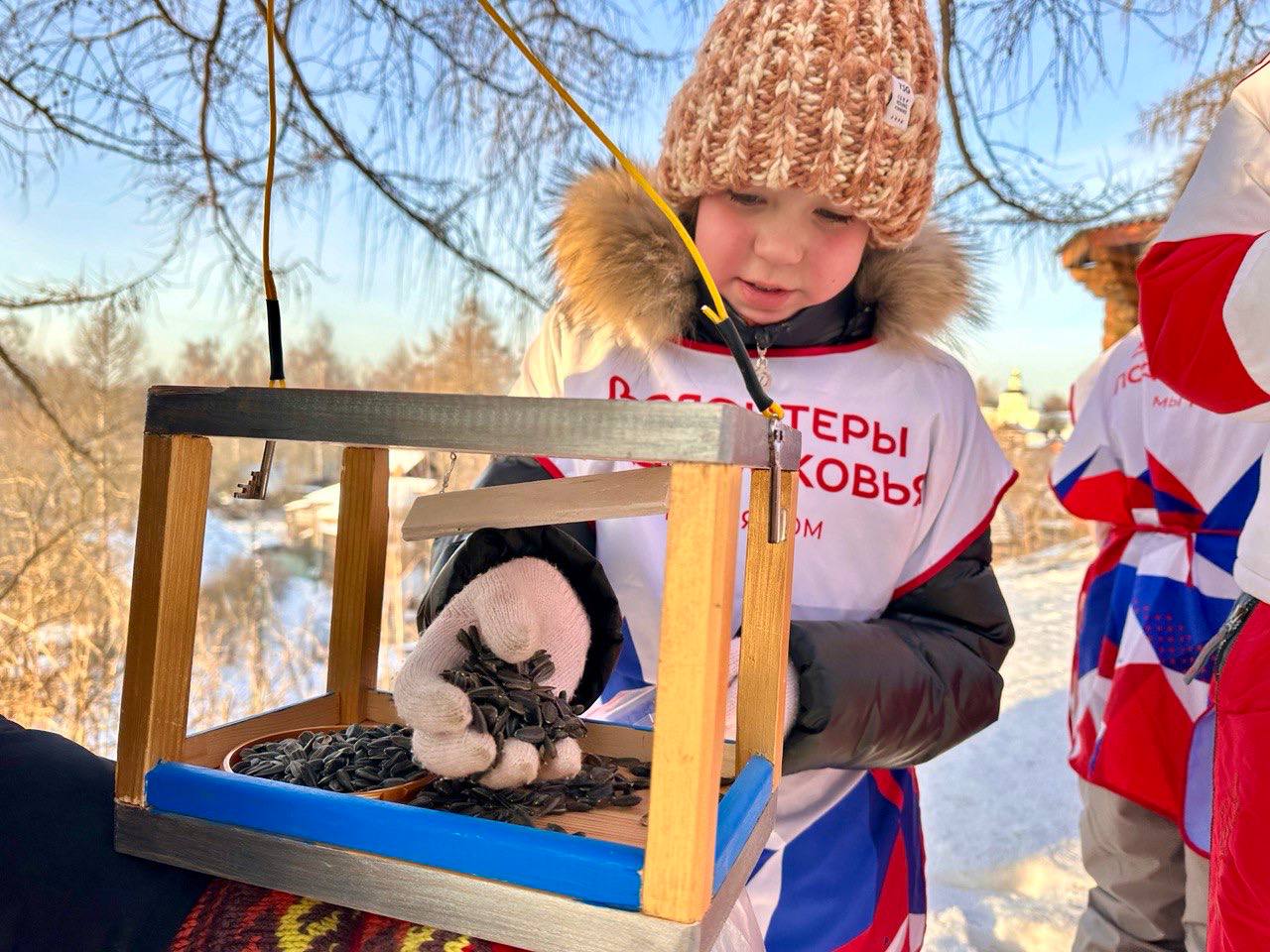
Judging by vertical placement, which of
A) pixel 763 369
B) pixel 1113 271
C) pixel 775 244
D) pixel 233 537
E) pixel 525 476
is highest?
pixel 1113 271

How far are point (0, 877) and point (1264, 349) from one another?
97 centimetres

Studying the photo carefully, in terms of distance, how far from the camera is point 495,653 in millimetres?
652

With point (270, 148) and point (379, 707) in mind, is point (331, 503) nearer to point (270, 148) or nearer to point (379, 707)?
point (379, 707)

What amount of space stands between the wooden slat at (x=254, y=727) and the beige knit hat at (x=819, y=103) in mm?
607

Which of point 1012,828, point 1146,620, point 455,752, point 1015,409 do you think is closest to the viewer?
point 455,752

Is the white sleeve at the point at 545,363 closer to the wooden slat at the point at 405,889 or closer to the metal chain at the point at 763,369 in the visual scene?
the metal chain at the point at 763,369

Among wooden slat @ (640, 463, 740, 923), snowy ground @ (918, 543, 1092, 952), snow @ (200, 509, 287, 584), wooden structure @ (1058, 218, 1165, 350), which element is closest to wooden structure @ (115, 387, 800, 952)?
wooden slat @ (640, 463, 740, 923)

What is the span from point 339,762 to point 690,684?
0.30 metres

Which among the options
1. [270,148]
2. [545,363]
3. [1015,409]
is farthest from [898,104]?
[1015,409]

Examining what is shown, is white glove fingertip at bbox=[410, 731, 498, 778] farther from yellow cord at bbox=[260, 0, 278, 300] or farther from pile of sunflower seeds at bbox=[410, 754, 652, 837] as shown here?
yellow cord at bbox=[260, 0, 278, 300]

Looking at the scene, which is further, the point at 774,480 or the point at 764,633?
the point at 764,633

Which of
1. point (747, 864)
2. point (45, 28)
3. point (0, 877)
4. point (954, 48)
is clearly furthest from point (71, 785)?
point (954, 48)

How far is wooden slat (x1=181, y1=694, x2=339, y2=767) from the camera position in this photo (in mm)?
659

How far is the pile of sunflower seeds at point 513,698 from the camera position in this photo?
61cm
